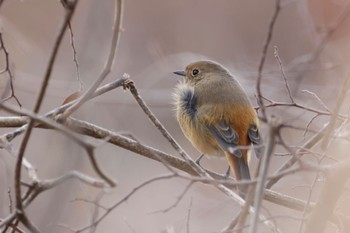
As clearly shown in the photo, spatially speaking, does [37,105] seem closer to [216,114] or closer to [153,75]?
[216,114]

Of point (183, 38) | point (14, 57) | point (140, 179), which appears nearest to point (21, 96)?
point (14, 57)

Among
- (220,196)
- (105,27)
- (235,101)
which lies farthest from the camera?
(105,27)

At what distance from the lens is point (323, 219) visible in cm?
126

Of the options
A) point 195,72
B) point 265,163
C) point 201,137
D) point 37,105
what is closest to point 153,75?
point 195,72

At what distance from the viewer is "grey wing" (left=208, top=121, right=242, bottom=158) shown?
3.43 m

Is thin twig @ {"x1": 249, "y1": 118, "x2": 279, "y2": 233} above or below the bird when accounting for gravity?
below

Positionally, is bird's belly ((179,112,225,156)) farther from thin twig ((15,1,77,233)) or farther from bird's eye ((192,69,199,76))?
thin twig ((15,1,77,233))

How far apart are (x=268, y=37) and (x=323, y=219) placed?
0.45 metres

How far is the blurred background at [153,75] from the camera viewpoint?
4633mm

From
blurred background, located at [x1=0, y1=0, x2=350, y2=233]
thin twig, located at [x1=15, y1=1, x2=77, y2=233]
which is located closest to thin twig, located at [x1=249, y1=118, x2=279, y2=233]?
thin twig, located at [x1=15, y1=1, x2=77, y2=233]

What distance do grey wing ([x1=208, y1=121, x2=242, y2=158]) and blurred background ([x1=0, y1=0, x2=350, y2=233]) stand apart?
316 millimetres

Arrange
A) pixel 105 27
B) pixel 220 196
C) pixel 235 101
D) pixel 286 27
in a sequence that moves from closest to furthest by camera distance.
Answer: pixel 235 101 → pixel 220 196 → pixel 105 27 → pixel 286 27

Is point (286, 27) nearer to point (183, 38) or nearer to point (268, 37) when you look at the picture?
point (183, 38)

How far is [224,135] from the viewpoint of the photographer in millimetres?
3479
